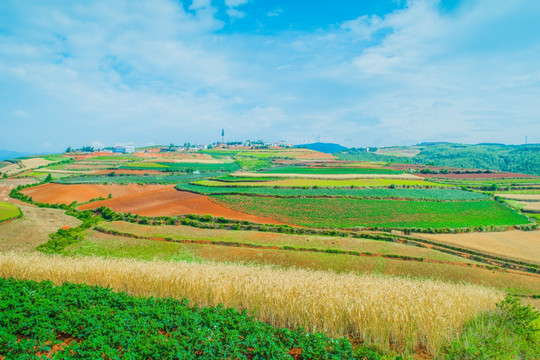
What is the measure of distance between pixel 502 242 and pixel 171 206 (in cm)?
3736

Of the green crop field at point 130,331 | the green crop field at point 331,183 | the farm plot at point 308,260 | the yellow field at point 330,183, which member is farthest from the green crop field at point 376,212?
the green crop field at point 130,331

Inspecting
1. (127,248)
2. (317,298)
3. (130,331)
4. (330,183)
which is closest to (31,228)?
(127,248)

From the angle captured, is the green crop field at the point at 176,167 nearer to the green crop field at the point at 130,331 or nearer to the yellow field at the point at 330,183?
the yellow field at the point at 330,183

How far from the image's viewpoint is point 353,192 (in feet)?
156

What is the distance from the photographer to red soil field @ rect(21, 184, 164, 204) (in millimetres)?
45531

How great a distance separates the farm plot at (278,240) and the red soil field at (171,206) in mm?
5575

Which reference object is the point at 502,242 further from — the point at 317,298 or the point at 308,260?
the point at 317,298

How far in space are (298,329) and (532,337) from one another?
5.81 meters

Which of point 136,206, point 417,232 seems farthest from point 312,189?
point 136,206

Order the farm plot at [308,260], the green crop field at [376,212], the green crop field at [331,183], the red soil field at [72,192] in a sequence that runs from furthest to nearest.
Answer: the green crop field at [331,183] < the red soil field at [72,192] < the green crop field at [376,212] < the farm plot at [308,260]

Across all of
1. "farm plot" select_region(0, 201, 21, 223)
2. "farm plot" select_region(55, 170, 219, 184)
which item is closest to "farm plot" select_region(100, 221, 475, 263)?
"farm plot" select_region(0, 201, 21, 223)

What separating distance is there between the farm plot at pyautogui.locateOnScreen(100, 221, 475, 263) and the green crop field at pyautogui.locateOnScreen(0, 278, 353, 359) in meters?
17.3

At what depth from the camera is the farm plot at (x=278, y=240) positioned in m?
24.0

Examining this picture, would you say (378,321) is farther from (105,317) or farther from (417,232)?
(417,232)
